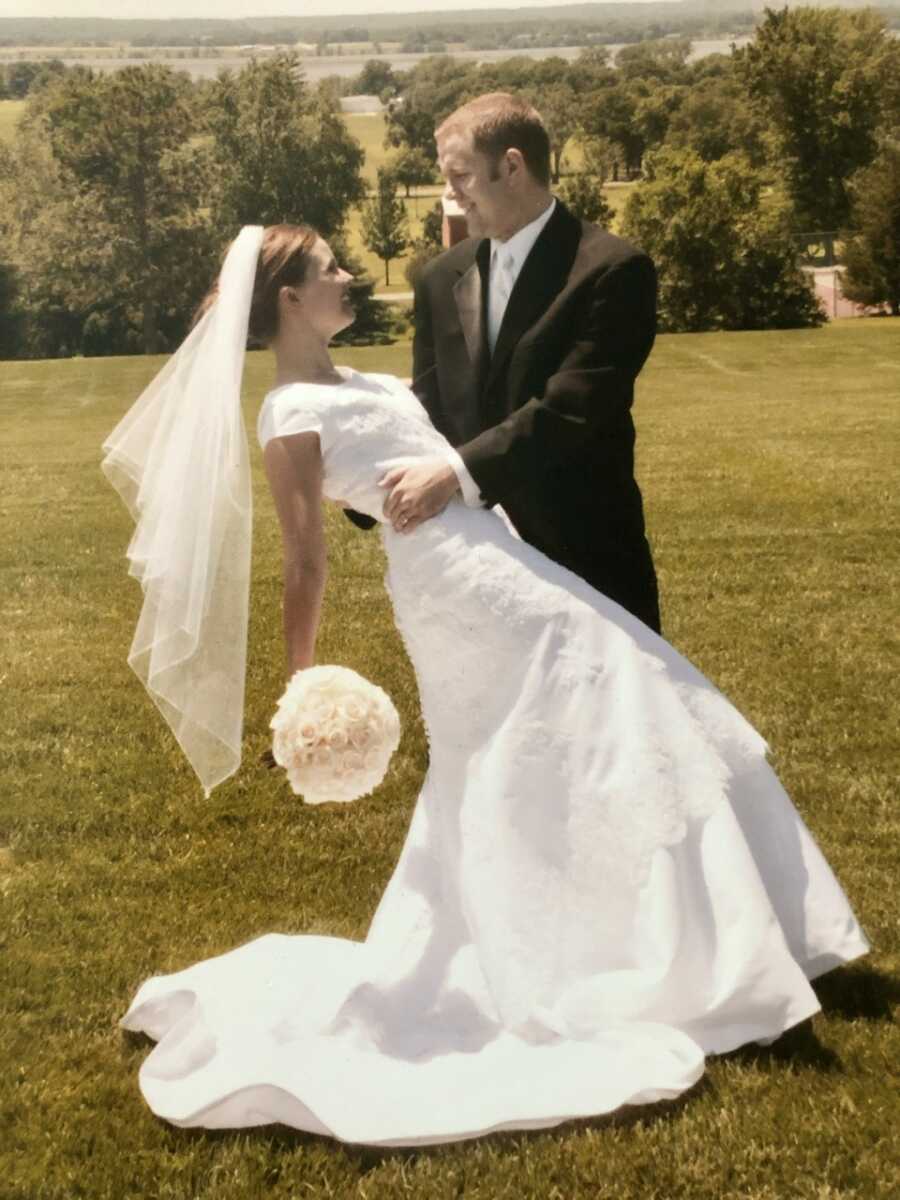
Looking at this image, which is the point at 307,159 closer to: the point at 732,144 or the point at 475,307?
the point at 732,144

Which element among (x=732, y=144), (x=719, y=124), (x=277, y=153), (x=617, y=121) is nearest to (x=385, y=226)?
(x=277, y=153)

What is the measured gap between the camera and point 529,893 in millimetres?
4562

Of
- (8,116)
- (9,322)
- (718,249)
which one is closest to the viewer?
(718,249)

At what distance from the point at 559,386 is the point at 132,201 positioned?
59.8 m

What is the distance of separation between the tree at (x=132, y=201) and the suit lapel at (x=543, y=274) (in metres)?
53.4

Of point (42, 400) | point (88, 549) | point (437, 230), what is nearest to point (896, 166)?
point (437, 230)

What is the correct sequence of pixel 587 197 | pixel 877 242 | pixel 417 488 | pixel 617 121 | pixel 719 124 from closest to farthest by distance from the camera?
1. pixel 417 488
2. pixel 877 242
3. pixel 587 197
4. pixel 719 124
5. pixel 617 121

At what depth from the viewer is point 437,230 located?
64.2 meters

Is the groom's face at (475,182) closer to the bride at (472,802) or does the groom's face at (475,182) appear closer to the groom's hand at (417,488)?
the bride at (472,802)

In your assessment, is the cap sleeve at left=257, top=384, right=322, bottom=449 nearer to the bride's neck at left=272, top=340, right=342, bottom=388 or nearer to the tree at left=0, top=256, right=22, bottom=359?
the bride's neck at left=272, top=340, right=342, bottom=388

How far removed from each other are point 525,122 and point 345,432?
42.5 inches

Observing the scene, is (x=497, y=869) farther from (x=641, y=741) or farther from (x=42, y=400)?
(x=42, y=400)

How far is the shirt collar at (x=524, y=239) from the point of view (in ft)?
15.2

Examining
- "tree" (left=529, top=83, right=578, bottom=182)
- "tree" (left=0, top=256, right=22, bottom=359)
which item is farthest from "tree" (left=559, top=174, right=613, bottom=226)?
"tree" (left=0, top=256, right=22, bottom=359)
